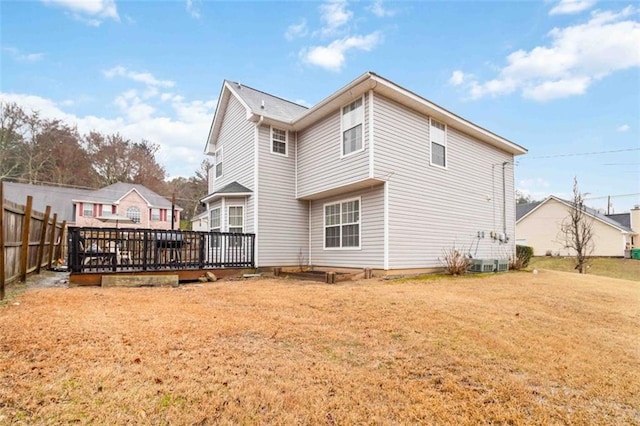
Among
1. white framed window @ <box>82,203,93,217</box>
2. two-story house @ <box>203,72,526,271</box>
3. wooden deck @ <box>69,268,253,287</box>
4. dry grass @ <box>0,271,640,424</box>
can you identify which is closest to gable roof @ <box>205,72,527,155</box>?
two-story house @ <box>203,72,526,271</box>

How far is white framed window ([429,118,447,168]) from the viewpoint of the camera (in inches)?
422

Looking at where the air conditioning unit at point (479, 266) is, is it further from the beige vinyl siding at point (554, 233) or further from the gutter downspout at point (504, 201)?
the beige vinyl siding at point (554, 233)

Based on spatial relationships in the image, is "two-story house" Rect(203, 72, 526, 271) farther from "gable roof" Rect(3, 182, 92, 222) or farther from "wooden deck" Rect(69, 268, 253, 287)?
"gable roof" Rect(3, 182, 92, 222)

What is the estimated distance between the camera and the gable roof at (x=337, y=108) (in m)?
8.91

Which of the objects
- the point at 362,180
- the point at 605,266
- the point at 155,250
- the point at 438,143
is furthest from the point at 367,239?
the point at 605,266

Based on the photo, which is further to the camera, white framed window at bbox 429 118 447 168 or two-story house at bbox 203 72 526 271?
white framed window at bbox 429 118 447 168

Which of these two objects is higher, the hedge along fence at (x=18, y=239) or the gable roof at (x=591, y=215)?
the gable roof at (x=591, y=215)

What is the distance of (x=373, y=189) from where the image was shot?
31.7 feet

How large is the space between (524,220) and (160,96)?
32175 mm

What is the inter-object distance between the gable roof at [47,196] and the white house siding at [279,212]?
79.9ft

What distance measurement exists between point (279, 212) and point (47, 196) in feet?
87.8

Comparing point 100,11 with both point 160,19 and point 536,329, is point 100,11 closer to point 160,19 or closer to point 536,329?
point 160,19

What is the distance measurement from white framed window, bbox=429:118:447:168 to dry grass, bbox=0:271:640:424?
21.0ft

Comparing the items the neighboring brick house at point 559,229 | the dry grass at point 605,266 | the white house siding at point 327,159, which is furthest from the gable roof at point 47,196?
the neighboring brick house at point 559,229
